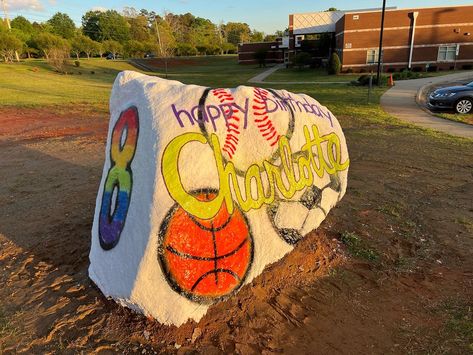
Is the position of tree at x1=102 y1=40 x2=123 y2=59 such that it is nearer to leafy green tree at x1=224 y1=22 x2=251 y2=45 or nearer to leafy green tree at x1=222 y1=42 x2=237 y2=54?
leafy green tree at x1=222 y1=42 x2=237 y2=54

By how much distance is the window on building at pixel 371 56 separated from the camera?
1357 inches

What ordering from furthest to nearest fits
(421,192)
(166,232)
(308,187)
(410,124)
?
(410,124), (421,192), (308,187), (166,232)

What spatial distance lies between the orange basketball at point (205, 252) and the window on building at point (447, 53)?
3679 centimetres

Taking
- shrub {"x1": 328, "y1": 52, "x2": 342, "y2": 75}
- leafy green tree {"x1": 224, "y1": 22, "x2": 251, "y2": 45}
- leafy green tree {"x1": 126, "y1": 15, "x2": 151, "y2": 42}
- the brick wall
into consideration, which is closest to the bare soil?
shrub {"x1": 328, "y1": 52, "x2": 342, "y2": 75}

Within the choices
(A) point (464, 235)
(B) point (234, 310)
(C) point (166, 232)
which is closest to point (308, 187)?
(B) point (234, 310)

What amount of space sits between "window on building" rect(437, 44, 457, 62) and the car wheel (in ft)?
74.6

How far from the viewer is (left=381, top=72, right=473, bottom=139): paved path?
1216 cm

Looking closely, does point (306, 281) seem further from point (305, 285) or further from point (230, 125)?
point (230, 125)

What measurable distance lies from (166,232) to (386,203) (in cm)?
457

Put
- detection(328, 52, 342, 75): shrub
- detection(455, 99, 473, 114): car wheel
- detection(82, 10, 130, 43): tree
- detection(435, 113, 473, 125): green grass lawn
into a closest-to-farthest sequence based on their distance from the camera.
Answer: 1. detection(435, 113, 473, 125): green grass lawn
2. detection(455, 99, 473, 114): car wheel
3. detection(328, 52, 342, 75): shrub
4. detection(82, 10, 130, 43): tree

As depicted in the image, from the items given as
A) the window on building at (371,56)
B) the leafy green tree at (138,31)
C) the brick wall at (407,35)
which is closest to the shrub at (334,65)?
the brick wall at (407,35)

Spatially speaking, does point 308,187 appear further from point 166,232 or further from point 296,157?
point 166,232

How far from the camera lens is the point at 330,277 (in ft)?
14.2

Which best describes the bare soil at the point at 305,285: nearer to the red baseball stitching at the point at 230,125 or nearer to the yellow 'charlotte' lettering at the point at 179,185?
the yellow 'charlotte' lettering at the point at 179,185
